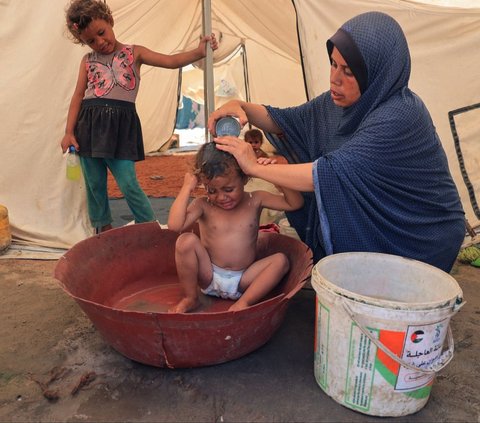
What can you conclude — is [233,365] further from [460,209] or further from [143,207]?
[143,207]

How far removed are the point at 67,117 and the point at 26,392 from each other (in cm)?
171

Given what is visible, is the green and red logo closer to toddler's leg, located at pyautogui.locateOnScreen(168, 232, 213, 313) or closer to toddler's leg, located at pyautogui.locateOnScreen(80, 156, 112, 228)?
toddler's leg, located at pyautogui.locateOnScreen(168, 232, 213, 313)

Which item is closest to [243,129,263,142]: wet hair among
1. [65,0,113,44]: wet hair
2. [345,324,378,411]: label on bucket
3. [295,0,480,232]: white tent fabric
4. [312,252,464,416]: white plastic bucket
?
[295,0,480,232]: white tent fabric

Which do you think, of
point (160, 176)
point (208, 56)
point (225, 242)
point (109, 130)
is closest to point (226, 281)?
point (225, 242)

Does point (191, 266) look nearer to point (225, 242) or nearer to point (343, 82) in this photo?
point (225, 242)

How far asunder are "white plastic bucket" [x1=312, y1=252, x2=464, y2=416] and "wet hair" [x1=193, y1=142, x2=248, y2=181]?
0.51 m

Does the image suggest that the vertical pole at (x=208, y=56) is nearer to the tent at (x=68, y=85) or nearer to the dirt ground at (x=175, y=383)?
the tent at (x=68, y=85)

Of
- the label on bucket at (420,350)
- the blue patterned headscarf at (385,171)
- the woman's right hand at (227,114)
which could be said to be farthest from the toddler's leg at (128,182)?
the label on bucket at (420,350)

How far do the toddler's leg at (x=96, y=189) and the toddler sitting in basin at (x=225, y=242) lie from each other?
99 cm

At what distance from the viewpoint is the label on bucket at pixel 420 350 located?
3.85 feet

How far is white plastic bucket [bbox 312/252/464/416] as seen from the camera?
1158mm

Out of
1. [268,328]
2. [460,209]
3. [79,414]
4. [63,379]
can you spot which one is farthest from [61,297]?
[460,209]

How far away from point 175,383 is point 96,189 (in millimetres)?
1488

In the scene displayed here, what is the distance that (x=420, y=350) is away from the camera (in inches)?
47.2
